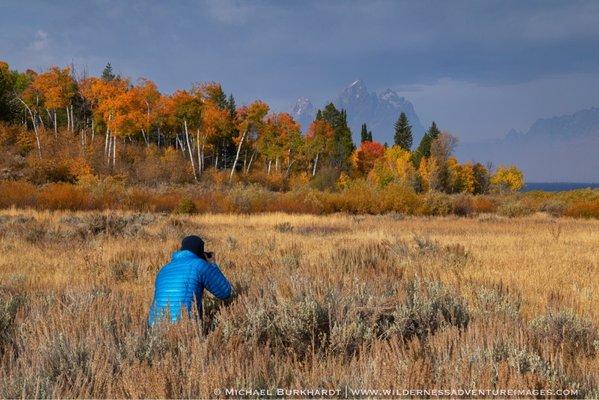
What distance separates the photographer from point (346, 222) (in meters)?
21.1

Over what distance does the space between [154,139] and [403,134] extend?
47053 mm

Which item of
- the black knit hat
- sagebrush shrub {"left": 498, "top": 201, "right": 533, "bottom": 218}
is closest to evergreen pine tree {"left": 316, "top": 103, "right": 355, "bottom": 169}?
sagebrush shrub {"left": 498, "top": 201, "right": 533, "bottom": 218}

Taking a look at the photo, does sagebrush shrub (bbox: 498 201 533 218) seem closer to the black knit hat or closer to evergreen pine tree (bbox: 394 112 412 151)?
the black knit hat

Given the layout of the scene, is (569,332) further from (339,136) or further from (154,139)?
(339,136)

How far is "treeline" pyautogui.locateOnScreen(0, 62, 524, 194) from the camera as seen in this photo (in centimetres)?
4309

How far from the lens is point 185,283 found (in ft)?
15.0

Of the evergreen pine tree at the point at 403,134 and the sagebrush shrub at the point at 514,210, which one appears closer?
the sagebrush shrub at the point at 514,210

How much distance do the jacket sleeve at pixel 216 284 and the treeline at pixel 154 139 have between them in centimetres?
2843

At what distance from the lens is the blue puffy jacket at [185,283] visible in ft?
14.7

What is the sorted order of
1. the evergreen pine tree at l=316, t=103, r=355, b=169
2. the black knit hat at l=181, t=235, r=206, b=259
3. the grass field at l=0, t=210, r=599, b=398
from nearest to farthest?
1. the grass field at l=0, t=210, r=599, b=398
2. the black knit hat at l=181, t=235, r=206, b=259
3. the evergreen pine tree at l=316, t=103, r=355, b=169

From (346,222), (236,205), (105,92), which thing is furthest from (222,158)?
(346,222)

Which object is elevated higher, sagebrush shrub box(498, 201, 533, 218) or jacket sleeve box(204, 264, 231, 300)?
jacket sleeve box(204, 264, 231, 300)

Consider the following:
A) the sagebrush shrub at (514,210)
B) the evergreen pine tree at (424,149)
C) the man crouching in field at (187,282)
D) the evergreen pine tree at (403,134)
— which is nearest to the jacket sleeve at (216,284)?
the man crouching in field at (187,282)

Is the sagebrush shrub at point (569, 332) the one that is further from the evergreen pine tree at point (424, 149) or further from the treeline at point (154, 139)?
the evergreen pine tree at point (424, 149)
